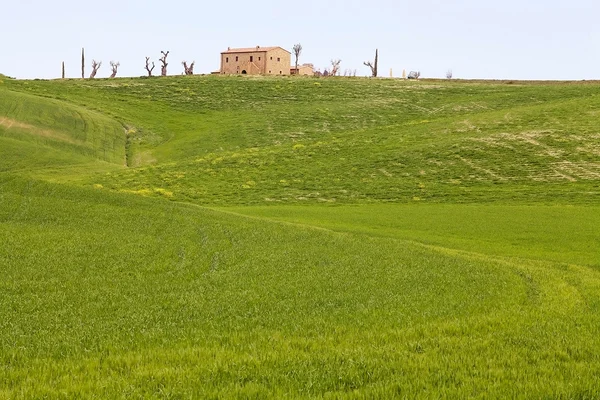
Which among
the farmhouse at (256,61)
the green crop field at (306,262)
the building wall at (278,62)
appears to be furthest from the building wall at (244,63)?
the green crop field at (306,262)

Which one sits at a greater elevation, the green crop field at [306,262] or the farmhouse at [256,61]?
the farmhouse at [256,61]

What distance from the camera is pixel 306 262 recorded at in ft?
71.1

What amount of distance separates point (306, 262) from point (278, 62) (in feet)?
434

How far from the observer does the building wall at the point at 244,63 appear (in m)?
145

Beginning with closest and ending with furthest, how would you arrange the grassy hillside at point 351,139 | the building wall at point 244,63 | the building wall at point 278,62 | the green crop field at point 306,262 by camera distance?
the green crop field at point 306,262
the grassy hillside at point 351,139
the building wall at point 244,63
the building wall at point 278,62

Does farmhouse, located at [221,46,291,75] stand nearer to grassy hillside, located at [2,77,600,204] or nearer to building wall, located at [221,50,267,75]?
building wall, located at [221,50,267,75]

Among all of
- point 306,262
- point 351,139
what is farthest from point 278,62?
point 306,262

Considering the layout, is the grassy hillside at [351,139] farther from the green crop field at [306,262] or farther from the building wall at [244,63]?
the building wall at [244,63]

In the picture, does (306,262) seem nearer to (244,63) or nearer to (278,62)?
(244,63)

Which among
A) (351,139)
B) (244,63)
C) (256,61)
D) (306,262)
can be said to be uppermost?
(256,61)

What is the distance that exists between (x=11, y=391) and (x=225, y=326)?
4748mm

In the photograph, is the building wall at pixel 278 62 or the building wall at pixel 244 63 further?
the building wall at pixel 278 62

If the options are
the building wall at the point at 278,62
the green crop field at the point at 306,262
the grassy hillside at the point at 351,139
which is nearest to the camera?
the green crop field at the point at 306,262

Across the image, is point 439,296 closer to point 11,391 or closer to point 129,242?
point 11,391
